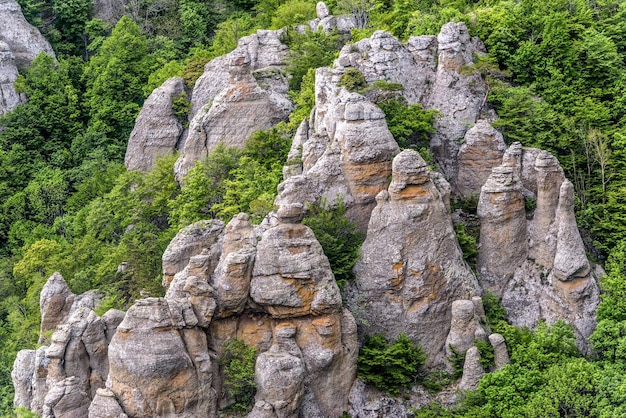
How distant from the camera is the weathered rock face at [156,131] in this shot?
53750mm

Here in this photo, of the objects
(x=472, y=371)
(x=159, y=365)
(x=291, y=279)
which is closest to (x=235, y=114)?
(x=291, y=279)

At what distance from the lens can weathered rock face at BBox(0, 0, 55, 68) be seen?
213ft

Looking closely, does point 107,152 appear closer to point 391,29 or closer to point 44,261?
point 44,261

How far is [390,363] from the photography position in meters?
32.7

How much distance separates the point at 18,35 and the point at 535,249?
1805 inches

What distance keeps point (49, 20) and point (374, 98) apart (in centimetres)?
4187

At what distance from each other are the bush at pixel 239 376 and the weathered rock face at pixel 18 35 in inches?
1634

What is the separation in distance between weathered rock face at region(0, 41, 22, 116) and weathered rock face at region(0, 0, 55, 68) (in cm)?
229

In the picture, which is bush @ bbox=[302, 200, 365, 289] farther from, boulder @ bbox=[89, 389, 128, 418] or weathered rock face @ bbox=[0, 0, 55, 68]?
weathered rock face @ bbox=[0, 0, 55, 68]

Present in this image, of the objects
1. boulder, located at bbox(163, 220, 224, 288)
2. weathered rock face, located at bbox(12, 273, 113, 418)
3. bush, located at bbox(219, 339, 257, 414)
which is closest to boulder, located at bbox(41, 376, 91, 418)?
weathered rock face, located at bbox(12, 273, 113, 418)

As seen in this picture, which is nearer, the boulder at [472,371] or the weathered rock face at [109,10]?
the boulder at [472,371]

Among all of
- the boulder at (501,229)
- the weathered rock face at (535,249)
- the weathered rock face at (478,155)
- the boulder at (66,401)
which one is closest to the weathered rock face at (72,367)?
the boulder at (66,401)

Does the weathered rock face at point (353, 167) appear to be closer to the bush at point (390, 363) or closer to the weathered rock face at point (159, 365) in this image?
the bush at point (390, 363)

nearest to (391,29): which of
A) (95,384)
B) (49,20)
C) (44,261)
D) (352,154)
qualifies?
(352,154)
